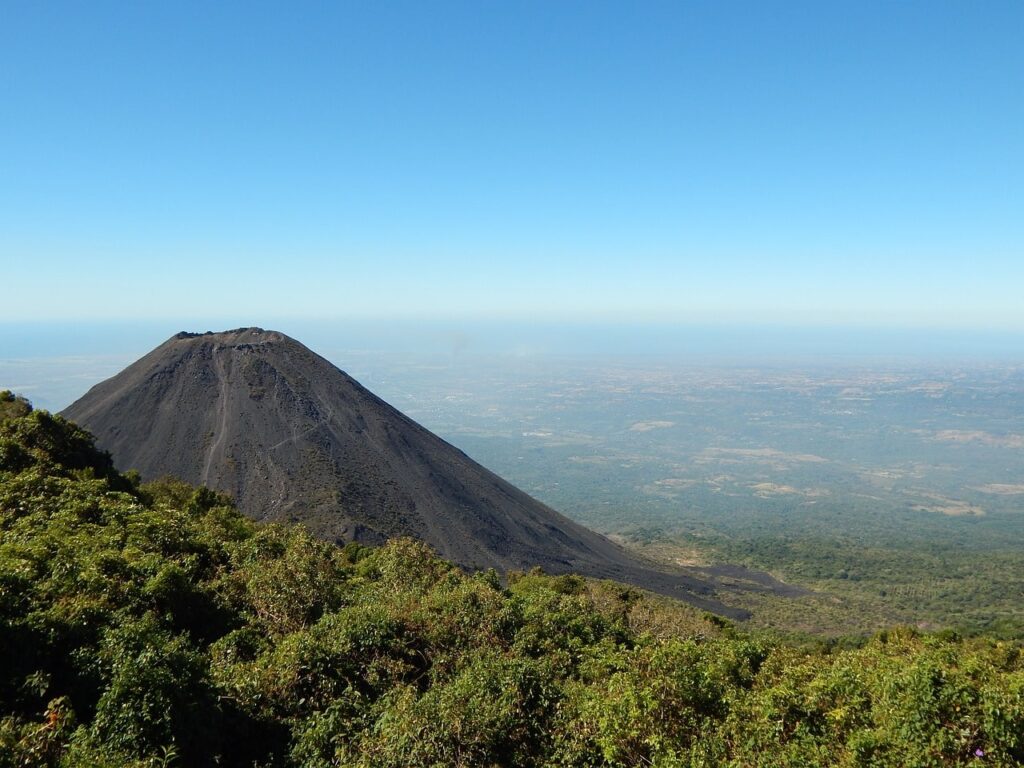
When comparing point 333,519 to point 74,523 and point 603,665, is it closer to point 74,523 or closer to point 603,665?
point 74,523

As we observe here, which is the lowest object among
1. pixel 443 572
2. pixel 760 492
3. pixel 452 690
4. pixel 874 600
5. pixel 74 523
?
pixel 760 492

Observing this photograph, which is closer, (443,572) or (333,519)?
(443,572)

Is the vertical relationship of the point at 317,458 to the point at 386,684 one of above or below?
below

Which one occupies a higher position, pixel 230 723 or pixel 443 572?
pixel 230 723

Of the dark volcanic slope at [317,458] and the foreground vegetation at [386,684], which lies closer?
the foreground vegetation at [386,684]

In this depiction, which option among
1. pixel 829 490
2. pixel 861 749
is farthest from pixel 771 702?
pixel 829 490
